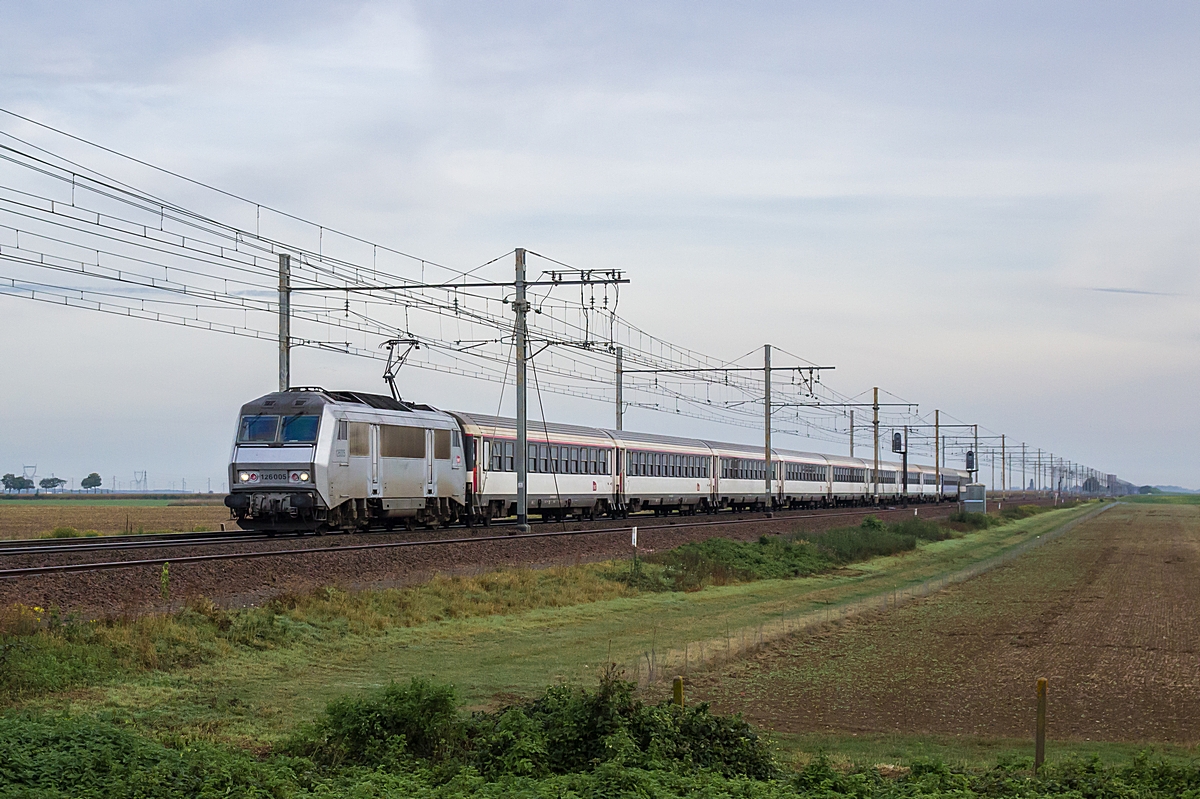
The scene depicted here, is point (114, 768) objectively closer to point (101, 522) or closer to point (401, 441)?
point (401, 441)

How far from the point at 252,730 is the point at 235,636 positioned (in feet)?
17.2

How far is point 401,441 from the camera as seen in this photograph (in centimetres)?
3397

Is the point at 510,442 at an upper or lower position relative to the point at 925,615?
upper

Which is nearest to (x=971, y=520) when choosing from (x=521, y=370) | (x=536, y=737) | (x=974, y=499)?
(x=974, y=499)

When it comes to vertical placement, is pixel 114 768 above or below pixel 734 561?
above

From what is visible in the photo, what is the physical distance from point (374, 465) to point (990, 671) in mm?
18316

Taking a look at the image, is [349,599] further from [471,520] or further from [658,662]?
[471,520]

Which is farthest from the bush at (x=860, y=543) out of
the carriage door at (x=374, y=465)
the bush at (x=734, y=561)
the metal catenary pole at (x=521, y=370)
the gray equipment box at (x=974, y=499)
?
the gray equipment box at (x=974, y=499)

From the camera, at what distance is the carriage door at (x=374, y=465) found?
32031 mm

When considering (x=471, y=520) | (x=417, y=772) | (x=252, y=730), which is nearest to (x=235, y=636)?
(x=252, y=730)

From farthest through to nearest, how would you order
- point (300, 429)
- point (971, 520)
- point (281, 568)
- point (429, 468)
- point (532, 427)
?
point (971, 520)
point (532, 427)
point (429, 468)
point (300, 429)
point (281, 568)

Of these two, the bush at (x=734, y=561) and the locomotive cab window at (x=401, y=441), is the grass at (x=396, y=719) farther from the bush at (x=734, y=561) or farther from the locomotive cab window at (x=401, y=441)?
the locomotive cab window at (x=401, y=441)

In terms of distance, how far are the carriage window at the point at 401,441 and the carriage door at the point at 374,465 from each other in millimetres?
287

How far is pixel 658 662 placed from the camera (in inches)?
758
